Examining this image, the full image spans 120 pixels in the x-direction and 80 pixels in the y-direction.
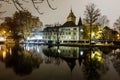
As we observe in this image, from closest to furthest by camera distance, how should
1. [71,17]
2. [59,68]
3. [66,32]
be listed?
[59,68]
[66,32]
[71,17]

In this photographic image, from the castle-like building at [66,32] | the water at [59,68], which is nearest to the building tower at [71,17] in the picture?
the castle-like building at [66,32]

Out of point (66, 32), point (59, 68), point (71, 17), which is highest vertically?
point (71, 17)

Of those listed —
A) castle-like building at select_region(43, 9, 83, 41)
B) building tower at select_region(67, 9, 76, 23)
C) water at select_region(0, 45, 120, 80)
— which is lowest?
water at select_region(0, 45, 120, 80)

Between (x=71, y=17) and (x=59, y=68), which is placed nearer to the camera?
(x=59, y=68)

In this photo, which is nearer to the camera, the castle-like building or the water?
the water

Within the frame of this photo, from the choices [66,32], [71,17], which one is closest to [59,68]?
[66,32]

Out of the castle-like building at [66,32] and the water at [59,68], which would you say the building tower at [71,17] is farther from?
the water at [59,68]

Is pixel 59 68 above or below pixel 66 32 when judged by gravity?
below

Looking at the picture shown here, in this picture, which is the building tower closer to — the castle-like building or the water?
the castle-like building

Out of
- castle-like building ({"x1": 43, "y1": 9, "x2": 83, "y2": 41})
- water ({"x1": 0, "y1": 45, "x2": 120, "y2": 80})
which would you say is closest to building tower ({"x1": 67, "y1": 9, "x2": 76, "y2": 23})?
castle-like building ({"x1": 43, "y1": 9, "x2": 83, "y2": 41})

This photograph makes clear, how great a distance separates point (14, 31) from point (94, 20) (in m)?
30.2

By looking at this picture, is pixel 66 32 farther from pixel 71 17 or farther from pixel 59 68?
pixel 59 68

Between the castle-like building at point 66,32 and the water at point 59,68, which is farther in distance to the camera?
the castle-like building at point 66,32

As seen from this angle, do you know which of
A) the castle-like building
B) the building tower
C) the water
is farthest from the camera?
the building tower
